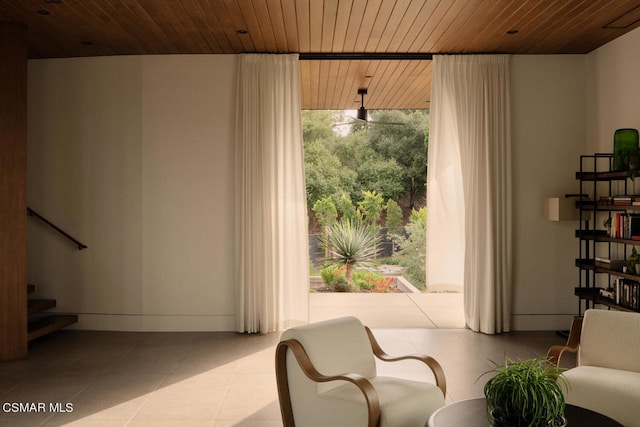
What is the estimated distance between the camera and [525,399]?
2.45 metres

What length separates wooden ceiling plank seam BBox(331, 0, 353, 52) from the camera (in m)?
4.89

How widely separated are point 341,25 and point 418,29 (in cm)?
76

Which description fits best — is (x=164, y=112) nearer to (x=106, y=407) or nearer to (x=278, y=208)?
(x=278, y=208)

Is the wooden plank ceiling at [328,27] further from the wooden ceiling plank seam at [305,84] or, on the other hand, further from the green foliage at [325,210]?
the green foliage at [325,210]

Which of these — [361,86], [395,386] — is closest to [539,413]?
[395,386]

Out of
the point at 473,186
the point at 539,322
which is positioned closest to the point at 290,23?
the point at 473,186

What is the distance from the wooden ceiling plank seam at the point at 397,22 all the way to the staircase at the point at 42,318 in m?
4.45

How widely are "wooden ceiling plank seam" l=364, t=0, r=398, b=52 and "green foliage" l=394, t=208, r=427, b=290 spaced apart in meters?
9.08

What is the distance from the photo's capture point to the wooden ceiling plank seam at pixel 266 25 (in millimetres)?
4914

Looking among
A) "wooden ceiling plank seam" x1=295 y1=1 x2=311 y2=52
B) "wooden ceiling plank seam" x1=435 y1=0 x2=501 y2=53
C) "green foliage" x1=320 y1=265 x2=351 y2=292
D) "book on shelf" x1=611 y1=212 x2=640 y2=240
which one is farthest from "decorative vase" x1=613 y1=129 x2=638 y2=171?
"green foliage" x1=320 y1=265 x2=351 y2=292

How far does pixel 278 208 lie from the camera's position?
643 cm

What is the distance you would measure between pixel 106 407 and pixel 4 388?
3.28 feet

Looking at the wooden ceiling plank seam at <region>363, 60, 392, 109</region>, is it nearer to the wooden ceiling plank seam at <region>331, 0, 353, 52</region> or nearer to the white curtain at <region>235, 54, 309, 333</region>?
the wooden ceiling plank seam at <region>331, 0, 353, 52</region>

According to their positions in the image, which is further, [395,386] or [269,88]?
[269,88]
